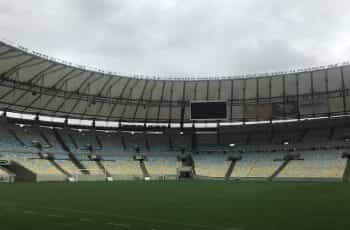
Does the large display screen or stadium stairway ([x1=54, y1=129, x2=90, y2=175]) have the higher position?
the large display screen

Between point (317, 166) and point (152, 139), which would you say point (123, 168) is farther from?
point (317, 166)

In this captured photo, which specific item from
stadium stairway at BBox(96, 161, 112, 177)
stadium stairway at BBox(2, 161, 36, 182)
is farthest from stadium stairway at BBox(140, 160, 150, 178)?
stadium stairway at BBox(2, 161, 36, 182)

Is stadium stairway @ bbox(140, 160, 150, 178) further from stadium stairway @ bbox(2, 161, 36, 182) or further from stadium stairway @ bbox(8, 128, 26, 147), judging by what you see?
stadium stairway @ bbox(8, 128, 26, 147)

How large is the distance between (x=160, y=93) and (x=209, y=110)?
7422mm

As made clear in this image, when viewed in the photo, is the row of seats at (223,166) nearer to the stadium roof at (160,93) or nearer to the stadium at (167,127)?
the stadium at (167,127)

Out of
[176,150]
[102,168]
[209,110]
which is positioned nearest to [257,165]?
[209,110]

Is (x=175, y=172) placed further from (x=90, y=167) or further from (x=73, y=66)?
(x=73, y=66)

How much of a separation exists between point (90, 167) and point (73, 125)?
31.4ft

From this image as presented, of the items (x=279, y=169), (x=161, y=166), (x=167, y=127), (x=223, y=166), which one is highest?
(x=167, y=127)

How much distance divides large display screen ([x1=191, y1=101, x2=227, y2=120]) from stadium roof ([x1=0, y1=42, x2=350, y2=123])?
1.92 metres

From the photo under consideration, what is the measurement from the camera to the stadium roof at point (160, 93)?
48.7 metres

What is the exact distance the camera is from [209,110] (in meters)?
57.2

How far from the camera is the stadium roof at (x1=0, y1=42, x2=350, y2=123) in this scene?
48.7 metres

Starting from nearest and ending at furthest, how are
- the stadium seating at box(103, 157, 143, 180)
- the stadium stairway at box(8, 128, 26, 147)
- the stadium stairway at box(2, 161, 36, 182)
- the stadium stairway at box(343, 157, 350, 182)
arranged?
the stadium stairway at box(343, 157, 350, 182) < the stadium stairway at box(2, 161, 36, 182) < the stadium stairway at box(8, 128, 26, 147) < the stadium seating at box(103, 157, 143, 180)
